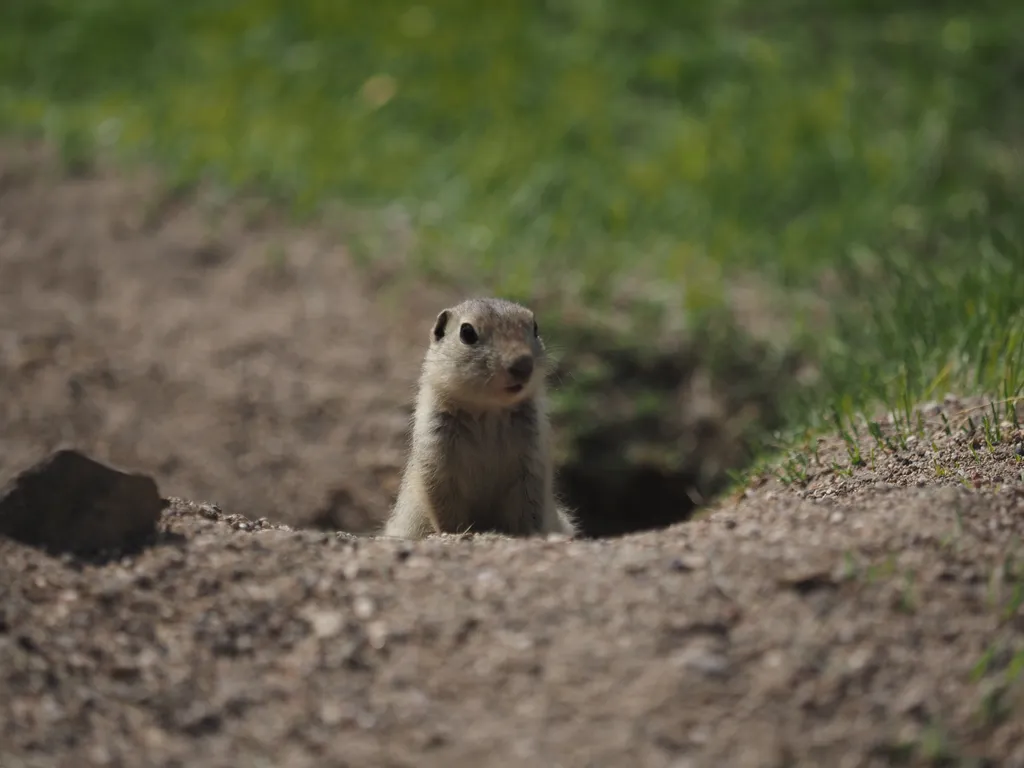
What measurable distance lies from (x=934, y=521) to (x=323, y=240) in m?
5.49

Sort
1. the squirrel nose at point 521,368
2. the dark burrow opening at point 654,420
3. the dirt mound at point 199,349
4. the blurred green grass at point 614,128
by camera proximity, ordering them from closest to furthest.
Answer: the squirrel nose at point 521,368 < the dirt mound at point 199,349 < the dark burrow opening at point 654,420 < the blurred green grass at point 614,128

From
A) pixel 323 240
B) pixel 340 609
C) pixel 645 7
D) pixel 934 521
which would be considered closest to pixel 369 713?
pixel 340 609

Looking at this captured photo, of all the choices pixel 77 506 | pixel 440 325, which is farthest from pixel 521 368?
pixel 77 506

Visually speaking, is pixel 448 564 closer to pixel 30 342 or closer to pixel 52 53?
pixel 30 342

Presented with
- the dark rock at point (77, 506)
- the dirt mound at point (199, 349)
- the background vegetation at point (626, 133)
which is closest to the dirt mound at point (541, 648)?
the dark rock at point (77, 506)

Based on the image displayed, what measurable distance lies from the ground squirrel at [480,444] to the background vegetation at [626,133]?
1.51 m

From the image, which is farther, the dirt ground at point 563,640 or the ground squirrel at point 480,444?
the ground squirrel at point 480,444

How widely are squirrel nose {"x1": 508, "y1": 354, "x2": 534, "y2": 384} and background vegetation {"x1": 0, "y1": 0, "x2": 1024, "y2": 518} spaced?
166 cm

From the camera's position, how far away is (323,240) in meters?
8.55

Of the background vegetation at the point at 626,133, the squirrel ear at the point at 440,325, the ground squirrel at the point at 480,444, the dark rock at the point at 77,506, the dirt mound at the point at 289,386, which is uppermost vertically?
the background vegetation at the point at 626,133

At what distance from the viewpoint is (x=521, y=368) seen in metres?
4.85

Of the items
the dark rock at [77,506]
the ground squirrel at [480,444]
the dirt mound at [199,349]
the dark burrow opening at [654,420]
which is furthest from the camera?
the dark burrow opening at [654,420]

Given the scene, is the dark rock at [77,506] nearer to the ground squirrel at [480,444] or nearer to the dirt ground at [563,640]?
the dirt ground at [563,640]

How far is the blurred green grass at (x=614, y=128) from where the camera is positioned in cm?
789
